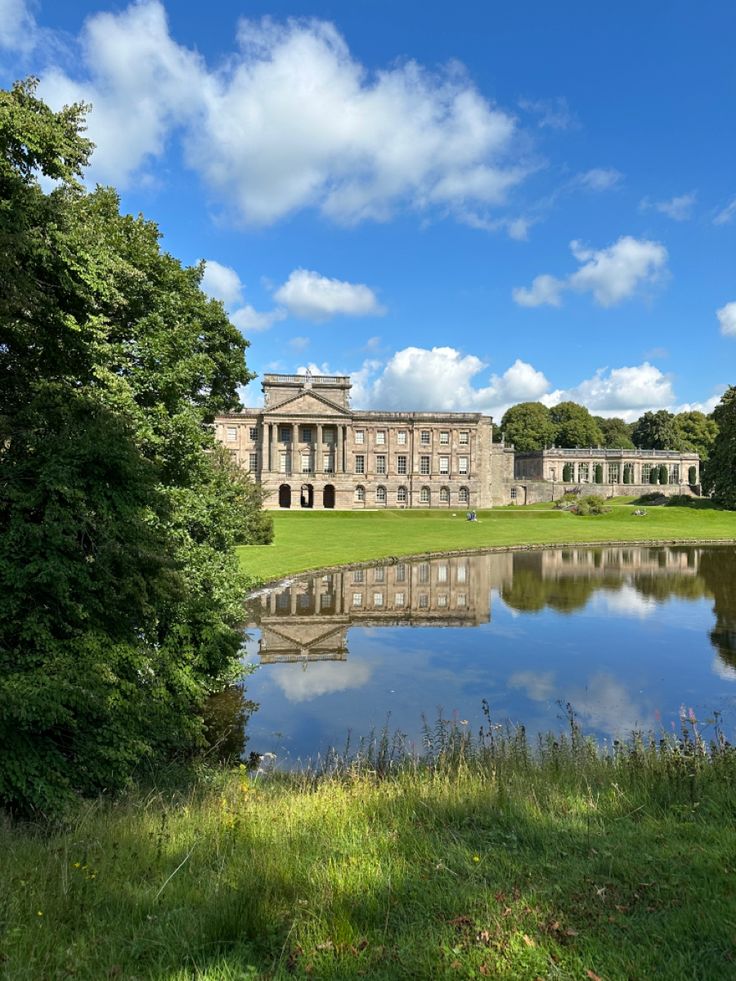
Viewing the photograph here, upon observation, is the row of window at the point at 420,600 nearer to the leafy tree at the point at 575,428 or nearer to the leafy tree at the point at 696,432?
the leafy tree at the point at 575,428

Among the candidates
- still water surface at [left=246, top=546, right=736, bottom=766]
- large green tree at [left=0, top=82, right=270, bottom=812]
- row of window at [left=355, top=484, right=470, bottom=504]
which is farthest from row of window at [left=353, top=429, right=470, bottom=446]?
large green tree at [left=0, top=82, right=270, bottom=812]

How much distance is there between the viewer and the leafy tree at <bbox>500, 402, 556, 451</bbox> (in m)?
106

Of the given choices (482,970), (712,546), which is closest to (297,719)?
(482,970)

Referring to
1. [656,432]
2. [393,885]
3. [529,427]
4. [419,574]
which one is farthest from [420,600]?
[656,432]

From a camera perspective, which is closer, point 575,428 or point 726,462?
point 726,462

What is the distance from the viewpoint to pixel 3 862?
4.43 m

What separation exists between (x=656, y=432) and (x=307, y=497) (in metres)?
64.7

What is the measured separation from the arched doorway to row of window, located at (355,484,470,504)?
5.79 m

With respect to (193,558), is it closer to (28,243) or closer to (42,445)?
(42,445)

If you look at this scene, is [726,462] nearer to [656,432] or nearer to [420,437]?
[420,437]

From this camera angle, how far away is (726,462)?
200 feet

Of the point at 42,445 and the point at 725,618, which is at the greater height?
the point at 42,445

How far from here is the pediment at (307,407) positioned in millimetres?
76375

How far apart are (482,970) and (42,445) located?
18.5ft
